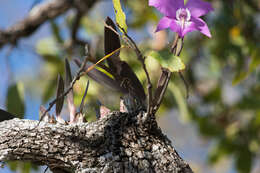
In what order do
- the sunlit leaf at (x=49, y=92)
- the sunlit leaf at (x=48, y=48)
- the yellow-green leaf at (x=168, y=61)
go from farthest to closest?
the sunlit leaf at (x=48, y=48), the sunlit leaf at (x=49, y=92), the yellow-green leaf at (x=168, y=61)

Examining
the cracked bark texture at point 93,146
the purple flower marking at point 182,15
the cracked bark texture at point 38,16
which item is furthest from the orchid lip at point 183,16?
the cracked bark texture at point 38,16

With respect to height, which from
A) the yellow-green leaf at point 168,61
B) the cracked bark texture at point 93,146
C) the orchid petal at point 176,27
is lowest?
the cracked bark texture at point 93,146

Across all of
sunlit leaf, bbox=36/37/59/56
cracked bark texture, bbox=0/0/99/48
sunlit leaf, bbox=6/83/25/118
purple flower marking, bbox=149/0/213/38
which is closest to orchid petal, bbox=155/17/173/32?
purple flower marking, bbox=149/0/213/38

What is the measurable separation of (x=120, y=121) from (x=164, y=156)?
0.24 ft

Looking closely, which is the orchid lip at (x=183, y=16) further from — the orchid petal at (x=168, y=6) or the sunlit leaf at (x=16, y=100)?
the sunlit leaf at (x=16, y=100)

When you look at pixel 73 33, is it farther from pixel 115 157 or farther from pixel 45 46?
pixel 115 157

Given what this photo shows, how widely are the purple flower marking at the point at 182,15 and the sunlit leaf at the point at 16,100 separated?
37 centimetres

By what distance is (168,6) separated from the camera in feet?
1.38

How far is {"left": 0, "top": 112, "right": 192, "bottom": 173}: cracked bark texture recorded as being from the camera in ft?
1.35

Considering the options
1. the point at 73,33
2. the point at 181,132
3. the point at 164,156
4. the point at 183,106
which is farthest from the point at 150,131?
the point at 181,132

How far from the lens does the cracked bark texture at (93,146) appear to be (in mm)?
412

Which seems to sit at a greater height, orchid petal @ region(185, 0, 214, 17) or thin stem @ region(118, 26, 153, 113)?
orchid petal @ region(185, 0, 214, 17)

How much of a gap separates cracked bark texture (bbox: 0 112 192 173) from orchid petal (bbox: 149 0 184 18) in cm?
13

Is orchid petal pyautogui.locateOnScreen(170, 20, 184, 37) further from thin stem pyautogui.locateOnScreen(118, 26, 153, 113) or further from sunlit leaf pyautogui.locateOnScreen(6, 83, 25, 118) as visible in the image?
sunlit leaf pyautogui.locateOnScreen(6, 83, 25, 118)
